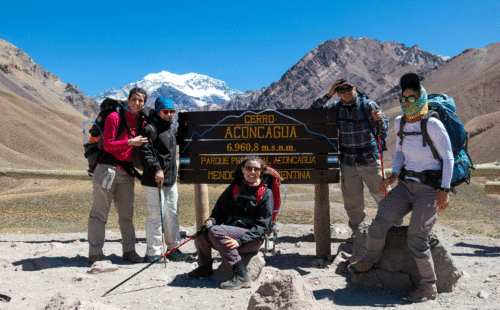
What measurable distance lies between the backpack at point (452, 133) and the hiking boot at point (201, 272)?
2.96 metres

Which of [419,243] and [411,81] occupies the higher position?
[411,81]

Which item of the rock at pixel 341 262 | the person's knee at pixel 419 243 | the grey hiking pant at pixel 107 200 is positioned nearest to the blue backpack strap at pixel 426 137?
the person's knee at pixel 419 243

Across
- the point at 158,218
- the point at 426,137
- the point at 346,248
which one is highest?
the point at 426,137

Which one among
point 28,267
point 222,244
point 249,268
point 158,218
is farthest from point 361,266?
point 28,267

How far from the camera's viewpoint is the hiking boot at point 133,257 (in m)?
6.10

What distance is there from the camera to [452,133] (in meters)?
4.43

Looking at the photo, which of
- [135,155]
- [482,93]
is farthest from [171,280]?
[482,93]

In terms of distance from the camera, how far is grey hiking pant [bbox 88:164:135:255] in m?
5.77

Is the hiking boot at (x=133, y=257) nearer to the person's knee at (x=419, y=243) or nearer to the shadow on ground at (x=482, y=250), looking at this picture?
the person's knee at (x=419, y=243)

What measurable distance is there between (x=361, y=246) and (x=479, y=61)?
155248mm

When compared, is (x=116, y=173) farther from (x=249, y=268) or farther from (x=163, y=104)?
(x=249, y=268)

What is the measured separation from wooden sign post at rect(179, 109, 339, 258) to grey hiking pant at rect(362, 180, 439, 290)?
1.64 meters

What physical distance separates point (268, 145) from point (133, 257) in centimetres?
275

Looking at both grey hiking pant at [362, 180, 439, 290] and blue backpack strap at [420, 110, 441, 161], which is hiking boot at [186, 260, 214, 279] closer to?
grey hiking pant at [362, 180, 439, 290]
